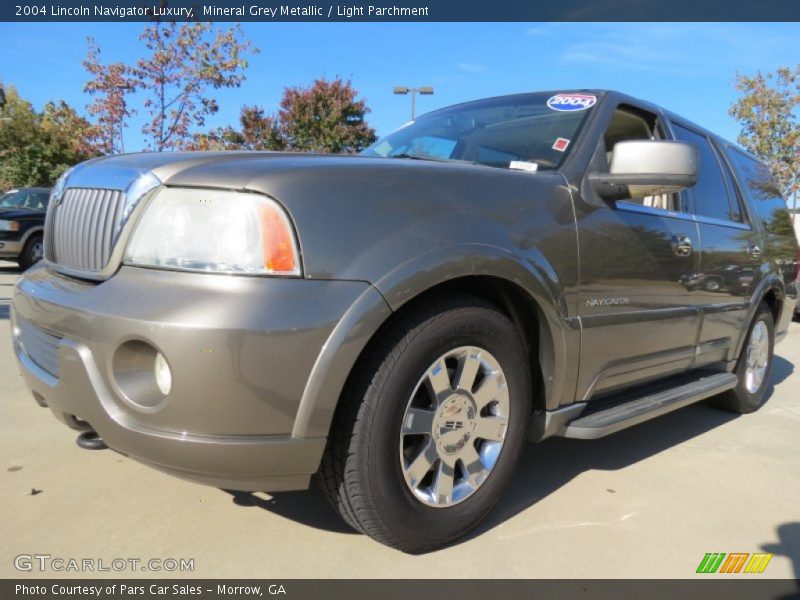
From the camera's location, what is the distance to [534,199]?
7.96 ft

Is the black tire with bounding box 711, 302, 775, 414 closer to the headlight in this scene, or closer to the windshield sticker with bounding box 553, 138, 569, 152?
the windshield sticker with bounding box 553, 138, 569, 152

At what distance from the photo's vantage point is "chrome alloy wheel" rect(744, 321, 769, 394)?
4293 millimetres

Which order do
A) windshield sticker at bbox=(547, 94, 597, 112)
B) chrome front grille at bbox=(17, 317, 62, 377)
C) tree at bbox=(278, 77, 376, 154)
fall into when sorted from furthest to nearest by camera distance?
tree at bbox=(278, 77, 376, 154) → windshield sticker at bbox=(547, 94, 597, 112) → chrome front grille at bbox=(17, 317, 62, 377)

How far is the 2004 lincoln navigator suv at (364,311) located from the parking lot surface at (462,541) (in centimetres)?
25

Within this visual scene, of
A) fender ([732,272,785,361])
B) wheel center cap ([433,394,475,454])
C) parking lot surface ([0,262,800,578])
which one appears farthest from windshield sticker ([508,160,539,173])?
fender ([732,272,785,361])

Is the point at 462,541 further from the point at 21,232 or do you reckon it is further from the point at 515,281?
the point at 21,232

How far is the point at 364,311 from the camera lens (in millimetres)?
1837

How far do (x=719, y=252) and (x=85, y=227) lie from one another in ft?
10.7

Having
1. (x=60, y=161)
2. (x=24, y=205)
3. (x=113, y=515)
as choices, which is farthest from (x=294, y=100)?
(x=113, y=515)

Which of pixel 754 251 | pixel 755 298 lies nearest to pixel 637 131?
pixel 754 251

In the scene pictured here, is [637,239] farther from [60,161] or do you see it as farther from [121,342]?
[60,161]

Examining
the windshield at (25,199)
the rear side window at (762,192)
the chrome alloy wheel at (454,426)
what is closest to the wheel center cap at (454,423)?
the chrome alloy wheel at (454,426)

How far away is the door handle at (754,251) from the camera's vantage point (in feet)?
13.2

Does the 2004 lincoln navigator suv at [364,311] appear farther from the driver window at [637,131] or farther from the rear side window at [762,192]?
the rear side window at [762,192]
